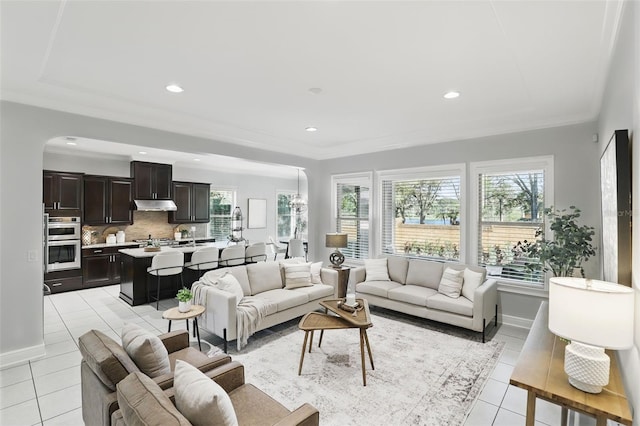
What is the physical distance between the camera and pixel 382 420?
93.5 inches

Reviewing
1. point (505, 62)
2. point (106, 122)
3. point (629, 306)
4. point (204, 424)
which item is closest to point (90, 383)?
point (204, 424)

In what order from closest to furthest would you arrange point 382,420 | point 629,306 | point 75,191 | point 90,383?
point 629,306 → point 90,383 → point 382,420 → point 75,191

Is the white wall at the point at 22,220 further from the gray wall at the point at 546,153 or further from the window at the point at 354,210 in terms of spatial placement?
the gray wall at the point at 546,153

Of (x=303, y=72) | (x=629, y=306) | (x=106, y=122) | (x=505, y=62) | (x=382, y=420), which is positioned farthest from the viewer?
(x=106, y=122)

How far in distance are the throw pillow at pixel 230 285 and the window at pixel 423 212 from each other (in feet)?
9.46

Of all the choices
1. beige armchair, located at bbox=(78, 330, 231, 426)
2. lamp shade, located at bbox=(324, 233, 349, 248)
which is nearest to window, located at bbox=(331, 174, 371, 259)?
lamp shade, located at bbox=(324, 233, 349, 248)

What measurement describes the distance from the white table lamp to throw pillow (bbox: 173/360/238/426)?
1.68m

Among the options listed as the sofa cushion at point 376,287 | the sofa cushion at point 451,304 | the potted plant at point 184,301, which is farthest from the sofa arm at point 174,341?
the sofa cushion at point 451,304

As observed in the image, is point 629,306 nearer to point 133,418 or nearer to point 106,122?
point 133,418

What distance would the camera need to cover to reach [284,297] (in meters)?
4.10

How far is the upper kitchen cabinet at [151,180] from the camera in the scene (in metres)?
7.01

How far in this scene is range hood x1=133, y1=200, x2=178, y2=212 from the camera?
22.8 feet

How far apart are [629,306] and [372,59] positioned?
226cm

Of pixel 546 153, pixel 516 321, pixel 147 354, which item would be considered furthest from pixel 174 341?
pixel 546 153
